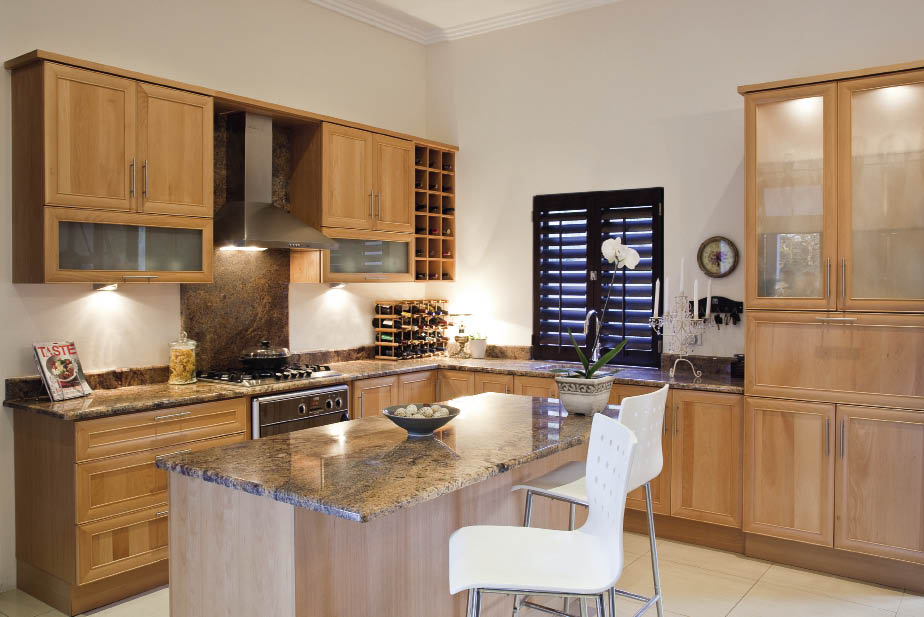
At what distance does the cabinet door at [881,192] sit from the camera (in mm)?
3779

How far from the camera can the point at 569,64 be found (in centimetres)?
555

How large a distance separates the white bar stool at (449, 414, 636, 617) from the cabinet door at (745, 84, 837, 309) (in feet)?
7.19

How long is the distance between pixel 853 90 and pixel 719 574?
8.78 ft

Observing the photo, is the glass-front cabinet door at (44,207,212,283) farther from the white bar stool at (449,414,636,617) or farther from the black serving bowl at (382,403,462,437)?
the white bar stool at (449,414,636,617)

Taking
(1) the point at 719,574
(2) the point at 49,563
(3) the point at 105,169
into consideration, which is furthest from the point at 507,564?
(3) the point at 105,169

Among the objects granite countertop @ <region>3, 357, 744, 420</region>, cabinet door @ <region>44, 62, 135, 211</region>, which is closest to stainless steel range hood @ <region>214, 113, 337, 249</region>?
cabinet door @ <region>44, 62, 135, 211</region>

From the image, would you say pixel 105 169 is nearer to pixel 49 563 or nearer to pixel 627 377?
pixel 49 563

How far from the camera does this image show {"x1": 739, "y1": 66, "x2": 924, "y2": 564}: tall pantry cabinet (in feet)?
12.4

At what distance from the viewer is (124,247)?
12.7 ft


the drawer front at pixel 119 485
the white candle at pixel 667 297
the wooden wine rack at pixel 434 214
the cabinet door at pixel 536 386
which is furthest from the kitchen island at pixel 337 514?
the wooden wine rack at pixel 434 214

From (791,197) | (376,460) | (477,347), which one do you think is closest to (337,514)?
(376,460)

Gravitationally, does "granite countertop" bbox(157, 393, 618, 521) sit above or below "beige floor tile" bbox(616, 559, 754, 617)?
above

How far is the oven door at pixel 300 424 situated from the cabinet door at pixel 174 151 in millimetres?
1270

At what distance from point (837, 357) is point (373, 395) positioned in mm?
2821
